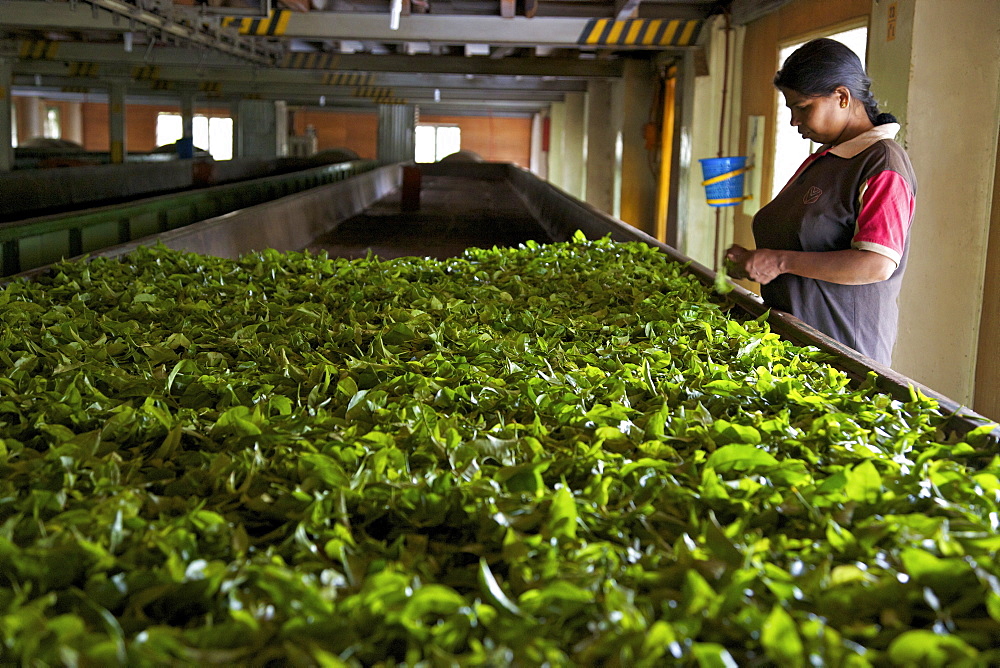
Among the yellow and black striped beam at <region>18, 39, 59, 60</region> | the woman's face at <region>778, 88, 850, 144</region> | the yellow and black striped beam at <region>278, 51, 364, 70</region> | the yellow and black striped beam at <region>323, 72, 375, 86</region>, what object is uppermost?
the yellow and black striped beam at <region>323, 72, 375, 86</region>

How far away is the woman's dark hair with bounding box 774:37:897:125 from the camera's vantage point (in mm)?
2838

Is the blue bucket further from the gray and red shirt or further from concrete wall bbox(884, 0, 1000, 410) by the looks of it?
the gray and red shirt

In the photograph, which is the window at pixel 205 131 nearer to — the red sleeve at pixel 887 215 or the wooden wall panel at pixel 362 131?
the wooden wall panel at pixel 362 131

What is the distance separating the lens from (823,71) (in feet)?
9.29

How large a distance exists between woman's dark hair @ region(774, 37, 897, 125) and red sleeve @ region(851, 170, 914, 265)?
0.32m

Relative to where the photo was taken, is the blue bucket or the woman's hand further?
the blue bucket

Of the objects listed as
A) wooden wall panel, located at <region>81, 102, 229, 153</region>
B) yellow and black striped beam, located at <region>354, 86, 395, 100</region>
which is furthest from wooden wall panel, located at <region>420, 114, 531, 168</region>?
yellow and black striped beam, located at <region>354, 86, 395, 100</region>

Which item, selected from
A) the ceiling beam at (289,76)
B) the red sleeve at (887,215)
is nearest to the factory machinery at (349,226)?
the red sleeve at (887,215)

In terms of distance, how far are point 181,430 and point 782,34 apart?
6.47m

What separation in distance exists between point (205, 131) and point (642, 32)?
3106cm

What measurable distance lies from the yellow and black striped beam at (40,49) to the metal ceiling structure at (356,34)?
0.05ft

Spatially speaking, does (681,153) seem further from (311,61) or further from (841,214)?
(841,214)

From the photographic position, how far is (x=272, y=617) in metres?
1.10

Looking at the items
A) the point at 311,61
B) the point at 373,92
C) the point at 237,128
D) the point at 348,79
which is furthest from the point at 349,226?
the point at 237,128
